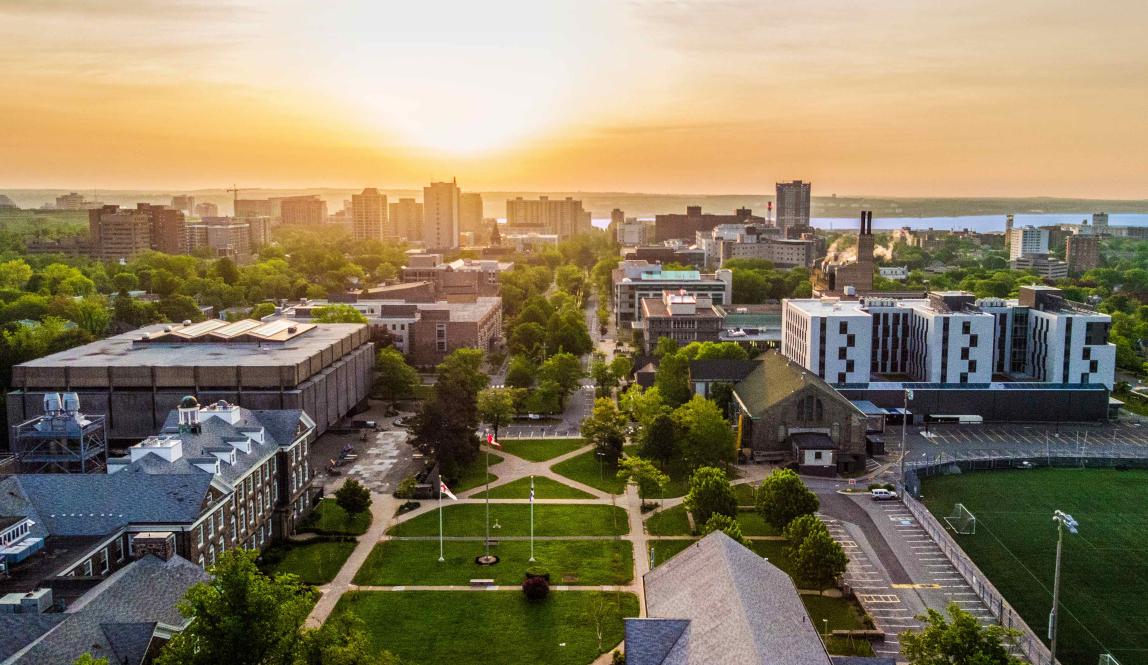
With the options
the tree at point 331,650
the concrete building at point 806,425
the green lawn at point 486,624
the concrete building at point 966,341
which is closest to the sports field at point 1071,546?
the concrete building at point 806,425

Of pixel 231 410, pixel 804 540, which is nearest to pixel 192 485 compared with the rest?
pixel 231 410

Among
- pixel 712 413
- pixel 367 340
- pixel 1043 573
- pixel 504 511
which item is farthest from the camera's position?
pixel 367 340

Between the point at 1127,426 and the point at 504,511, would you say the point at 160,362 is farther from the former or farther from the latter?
the point at 1127,426

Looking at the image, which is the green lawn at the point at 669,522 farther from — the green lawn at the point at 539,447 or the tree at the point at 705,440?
the green lawn at the point at 539,447

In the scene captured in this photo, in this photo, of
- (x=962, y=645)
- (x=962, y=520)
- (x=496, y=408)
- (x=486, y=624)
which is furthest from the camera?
(x=496, y=408)

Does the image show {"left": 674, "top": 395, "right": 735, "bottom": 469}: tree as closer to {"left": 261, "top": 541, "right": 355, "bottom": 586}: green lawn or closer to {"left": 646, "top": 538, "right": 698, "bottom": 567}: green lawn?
{"left": 646, "top": 538, "right": 698, "bottom": 567}: green lawn

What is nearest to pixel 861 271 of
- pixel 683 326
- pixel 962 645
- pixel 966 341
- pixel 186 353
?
pixel 683 326

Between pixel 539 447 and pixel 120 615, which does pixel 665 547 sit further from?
pixel 120 615
